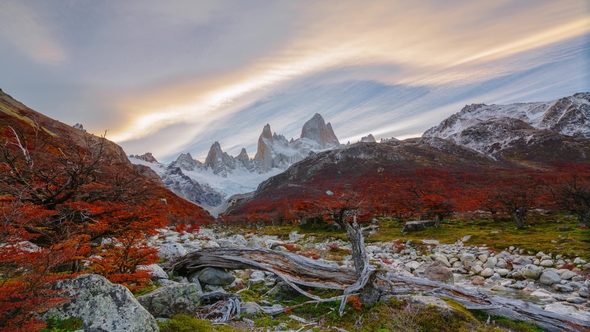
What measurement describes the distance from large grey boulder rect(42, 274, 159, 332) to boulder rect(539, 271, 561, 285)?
1834cm

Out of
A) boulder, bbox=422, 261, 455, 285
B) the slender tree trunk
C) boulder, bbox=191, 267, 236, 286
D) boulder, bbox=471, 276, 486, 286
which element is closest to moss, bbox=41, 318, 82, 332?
boulder, bbox=191, 267, 236, 286

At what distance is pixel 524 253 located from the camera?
19.9 meters

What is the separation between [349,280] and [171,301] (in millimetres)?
6694

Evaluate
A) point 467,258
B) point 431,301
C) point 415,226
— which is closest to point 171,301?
point 431,301

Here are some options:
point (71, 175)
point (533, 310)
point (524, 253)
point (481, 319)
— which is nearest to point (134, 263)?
point (71, 175)

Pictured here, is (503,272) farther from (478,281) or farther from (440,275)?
(440,275)

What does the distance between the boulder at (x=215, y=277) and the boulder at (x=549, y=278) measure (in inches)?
639

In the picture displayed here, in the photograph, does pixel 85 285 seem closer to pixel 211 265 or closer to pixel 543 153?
pixel 211 265

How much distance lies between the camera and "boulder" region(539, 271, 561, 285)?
1412 cm

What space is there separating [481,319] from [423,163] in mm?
117041

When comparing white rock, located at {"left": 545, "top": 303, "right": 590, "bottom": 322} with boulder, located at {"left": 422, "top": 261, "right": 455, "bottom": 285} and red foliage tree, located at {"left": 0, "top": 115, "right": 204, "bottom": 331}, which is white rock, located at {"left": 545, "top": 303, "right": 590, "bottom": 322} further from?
red foliage tree, located at {"left": 0, "top": 115, "right": 204, "bottom": 331}

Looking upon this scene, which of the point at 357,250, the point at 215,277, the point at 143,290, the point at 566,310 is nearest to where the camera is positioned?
the point at 566,310

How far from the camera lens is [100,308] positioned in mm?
6188

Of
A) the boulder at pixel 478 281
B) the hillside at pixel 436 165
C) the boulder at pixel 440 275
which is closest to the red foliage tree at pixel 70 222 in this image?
the boulder at pixel 440 275
